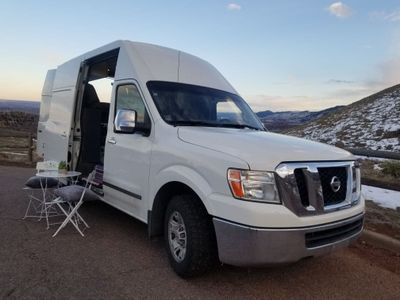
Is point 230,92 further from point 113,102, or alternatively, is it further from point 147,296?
point 147,296

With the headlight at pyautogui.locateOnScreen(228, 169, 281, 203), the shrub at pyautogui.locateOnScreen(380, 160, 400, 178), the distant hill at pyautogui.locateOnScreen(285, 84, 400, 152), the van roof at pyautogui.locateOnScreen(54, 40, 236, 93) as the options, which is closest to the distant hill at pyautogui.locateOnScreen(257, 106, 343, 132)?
the distant hill at pyautogui.locateOnScreen(285, 84, 400, 152)

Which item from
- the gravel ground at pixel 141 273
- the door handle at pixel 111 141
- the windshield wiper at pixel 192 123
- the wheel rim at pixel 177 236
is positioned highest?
the windshield wiper at pixel 192 123

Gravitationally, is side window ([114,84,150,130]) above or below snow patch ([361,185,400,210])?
above

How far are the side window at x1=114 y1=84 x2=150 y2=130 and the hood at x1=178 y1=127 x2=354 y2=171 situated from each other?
620mm

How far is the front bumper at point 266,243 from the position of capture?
3477 mm

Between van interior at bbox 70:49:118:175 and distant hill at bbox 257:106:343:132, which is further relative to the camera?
distant hill at bbox 257:106:343:132

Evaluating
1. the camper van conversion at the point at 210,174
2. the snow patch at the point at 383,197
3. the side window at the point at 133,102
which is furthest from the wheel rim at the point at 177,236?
the snow patch at the point at 383,197

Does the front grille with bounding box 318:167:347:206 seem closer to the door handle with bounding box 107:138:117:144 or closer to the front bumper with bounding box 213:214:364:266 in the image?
the front bumper with bounding box 213:214:364:266

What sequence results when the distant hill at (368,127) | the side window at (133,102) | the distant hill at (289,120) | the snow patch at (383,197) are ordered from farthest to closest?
the distant hill at (289,120) → the distant hill at (368,127) → the snow patch at (383,197) → the side window at (133,102)

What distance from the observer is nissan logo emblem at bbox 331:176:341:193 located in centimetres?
389

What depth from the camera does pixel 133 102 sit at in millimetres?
5301

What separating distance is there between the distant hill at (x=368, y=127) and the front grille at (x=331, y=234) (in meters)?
13.2

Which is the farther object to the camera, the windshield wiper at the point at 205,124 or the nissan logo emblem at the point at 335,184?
the windshield wiper at the point at 205,124

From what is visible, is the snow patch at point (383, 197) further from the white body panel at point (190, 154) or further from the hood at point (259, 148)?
the hood at point (259, 148)
